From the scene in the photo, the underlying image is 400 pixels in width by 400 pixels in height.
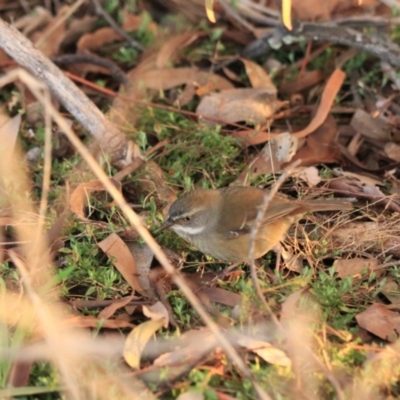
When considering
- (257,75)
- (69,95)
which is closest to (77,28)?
(69,95)

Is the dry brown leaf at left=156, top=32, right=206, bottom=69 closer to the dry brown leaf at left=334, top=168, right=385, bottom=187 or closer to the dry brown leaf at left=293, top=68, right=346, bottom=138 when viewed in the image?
the dry brown leaf at left=293, top=68, right=346, bottom=138

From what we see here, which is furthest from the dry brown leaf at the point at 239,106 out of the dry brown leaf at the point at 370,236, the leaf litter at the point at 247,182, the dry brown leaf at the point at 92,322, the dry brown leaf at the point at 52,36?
the dry brown leaf at the point at 92,322

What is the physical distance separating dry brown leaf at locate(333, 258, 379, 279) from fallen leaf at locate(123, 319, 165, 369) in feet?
4.42

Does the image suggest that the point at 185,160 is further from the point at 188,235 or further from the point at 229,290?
the point at 229,290

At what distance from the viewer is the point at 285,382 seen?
13.0 feet

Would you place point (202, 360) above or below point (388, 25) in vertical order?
below

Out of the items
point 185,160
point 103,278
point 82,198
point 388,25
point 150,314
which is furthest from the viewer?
point 388,25

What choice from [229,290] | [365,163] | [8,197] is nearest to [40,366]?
[229,290]

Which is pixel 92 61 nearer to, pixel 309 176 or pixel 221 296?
pixel 309 176

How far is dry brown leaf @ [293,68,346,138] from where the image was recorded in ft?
20.7

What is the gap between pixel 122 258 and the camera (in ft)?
16.4

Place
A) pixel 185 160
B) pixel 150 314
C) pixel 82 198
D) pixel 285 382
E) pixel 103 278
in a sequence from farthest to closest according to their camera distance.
→ pixel 185 160, pixel 82 198, pixel 103 278, pixel 150 314, pixel 285 382

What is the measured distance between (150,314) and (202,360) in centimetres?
59

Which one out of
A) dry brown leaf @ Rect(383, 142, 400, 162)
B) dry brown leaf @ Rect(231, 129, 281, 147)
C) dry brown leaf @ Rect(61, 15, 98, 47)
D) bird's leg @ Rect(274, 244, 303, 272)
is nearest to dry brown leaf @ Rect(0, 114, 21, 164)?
dry brown leaf @ Rect(61, 15, 98, 47)
